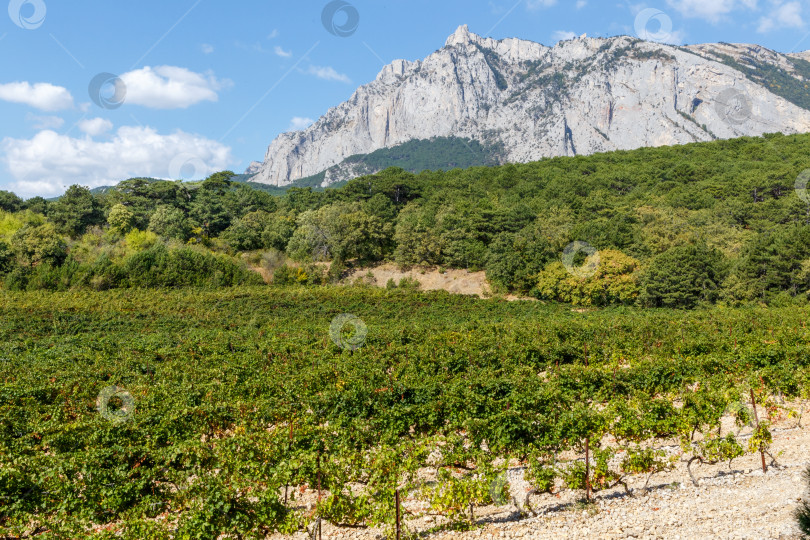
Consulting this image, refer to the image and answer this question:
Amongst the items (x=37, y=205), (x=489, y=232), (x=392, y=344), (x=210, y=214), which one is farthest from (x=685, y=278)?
(x=37, y=205)

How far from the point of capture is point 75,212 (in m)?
62.7

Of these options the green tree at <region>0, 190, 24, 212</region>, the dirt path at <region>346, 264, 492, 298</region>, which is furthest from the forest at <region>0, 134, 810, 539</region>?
the green tree at <region>0, 190, 24, 212</region>

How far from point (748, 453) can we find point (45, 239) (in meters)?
59.4

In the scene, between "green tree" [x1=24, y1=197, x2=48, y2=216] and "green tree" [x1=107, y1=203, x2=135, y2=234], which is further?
"green tree" [x1=24, y1=197, x2=48, y2=216]

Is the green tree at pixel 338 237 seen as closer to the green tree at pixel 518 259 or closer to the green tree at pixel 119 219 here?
the green tree at pixel 518 259

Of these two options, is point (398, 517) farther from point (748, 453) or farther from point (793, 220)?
point (793, 220)

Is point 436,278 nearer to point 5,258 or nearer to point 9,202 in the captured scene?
point 5,258

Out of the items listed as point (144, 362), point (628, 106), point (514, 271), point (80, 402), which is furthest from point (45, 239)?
point (628, 106)

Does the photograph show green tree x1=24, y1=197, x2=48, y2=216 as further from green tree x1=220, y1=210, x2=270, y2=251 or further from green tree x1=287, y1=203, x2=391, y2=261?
green tree x1=287, y1=203, x2=391, y2=261

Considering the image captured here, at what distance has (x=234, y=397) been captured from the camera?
55.9ft

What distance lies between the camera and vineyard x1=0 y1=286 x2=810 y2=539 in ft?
30.0

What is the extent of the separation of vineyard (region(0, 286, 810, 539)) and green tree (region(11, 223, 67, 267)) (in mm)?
21224

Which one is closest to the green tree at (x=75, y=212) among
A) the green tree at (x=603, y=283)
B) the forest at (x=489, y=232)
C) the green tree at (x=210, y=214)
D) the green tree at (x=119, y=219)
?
the forest at (x=489, y=232)

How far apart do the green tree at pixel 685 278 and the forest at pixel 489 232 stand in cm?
12
